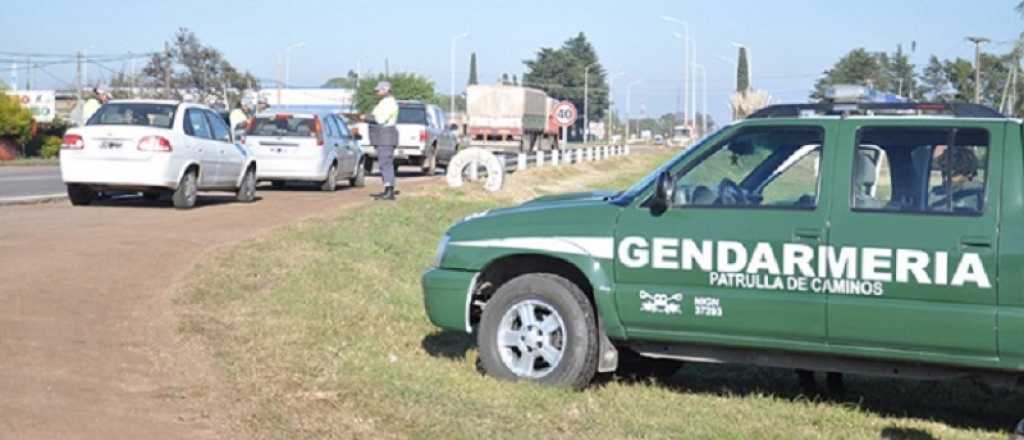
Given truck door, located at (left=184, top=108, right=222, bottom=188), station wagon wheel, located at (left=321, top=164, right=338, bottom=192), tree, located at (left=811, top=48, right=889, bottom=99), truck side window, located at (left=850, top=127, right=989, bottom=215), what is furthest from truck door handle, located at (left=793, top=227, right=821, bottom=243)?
tree, located at (left=811, top=48, right=889, bottom=99)

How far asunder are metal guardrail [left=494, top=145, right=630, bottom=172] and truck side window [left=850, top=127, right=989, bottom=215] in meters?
17.7

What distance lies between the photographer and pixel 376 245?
14.1 m

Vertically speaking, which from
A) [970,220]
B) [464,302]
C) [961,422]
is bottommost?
[961,422]

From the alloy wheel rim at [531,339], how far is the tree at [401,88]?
83248 mm

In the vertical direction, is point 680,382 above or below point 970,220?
below

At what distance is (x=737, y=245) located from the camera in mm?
6945

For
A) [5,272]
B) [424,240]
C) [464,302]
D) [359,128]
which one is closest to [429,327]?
[464,302]

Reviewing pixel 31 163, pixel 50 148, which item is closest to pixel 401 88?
pixel 50 148

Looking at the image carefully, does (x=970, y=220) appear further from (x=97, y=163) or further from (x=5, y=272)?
(x=97, y=163)

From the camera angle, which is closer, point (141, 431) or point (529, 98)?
point (141, 431)

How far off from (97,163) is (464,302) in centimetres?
1015

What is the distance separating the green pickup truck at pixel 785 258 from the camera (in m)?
6.53

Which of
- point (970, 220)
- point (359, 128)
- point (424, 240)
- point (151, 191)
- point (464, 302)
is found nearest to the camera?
point (970, 220)

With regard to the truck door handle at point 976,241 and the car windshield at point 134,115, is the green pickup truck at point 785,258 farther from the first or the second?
the car windshield at point 134,115
